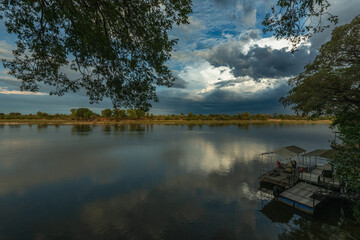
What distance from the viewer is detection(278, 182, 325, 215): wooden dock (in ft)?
43.0

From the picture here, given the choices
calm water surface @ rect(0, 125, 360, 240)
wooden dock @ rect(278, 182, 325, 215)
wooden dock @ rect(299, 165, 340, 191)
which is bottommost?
calm water surface @ rect(0, 125, 360, 240)

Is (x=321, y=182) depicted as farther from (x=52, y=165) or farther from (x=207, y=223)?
(x=52, y=165)

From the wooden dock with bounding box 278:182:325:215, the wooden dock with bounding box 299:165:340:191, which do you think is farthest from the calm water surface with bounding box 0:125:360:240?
the wooden dock with bounding box 299:165:340:191

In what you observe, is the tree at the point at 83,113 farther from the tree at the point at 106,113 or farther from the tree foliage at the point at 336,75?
the tree foliage at the point at 336,75

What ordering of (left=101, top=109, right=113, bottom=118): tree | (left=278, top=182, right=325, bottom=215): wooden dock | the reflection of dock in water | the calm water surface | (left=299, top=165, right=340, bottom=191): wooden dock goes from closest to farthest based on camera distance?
1. the calm water surface
2. (left=278, top=182, right=325, bottom=215): wooden dock
3. the reflection of dock in water
4. (left=299, top=165, right=340, bottom=191): wooden dock
5. (left=101, top=109, right=113, bottom=118): tree

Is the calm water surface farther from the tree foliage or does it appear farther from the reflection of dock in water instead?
the tree foliage

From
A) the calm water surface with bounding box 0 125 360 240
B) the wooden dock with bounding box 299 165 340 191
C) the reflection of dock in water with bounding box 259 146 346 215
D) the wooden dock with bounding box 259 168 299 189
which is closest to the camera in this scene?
the calm water surface with bounding box 0 125 360 240

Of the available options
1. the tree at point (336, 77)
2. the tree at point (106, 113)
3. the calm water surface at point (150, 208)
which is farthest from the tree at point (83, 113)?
the tree at point (336, 77)

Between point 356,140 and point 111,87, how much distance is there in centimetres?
1267

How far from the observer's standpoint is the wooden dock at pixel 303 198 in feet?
43.0

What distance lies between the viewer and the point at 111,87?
8695 mm

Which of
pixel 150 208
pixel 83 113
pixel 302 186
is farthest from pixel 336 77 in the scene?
pixel 83 113

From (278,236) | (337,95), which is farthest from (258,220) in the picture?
(337,95)

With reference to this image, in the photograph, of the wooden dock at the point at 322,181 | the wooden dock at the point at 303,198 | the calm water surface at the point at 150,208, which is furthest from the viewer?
the wooden dock at the point at 322,181
